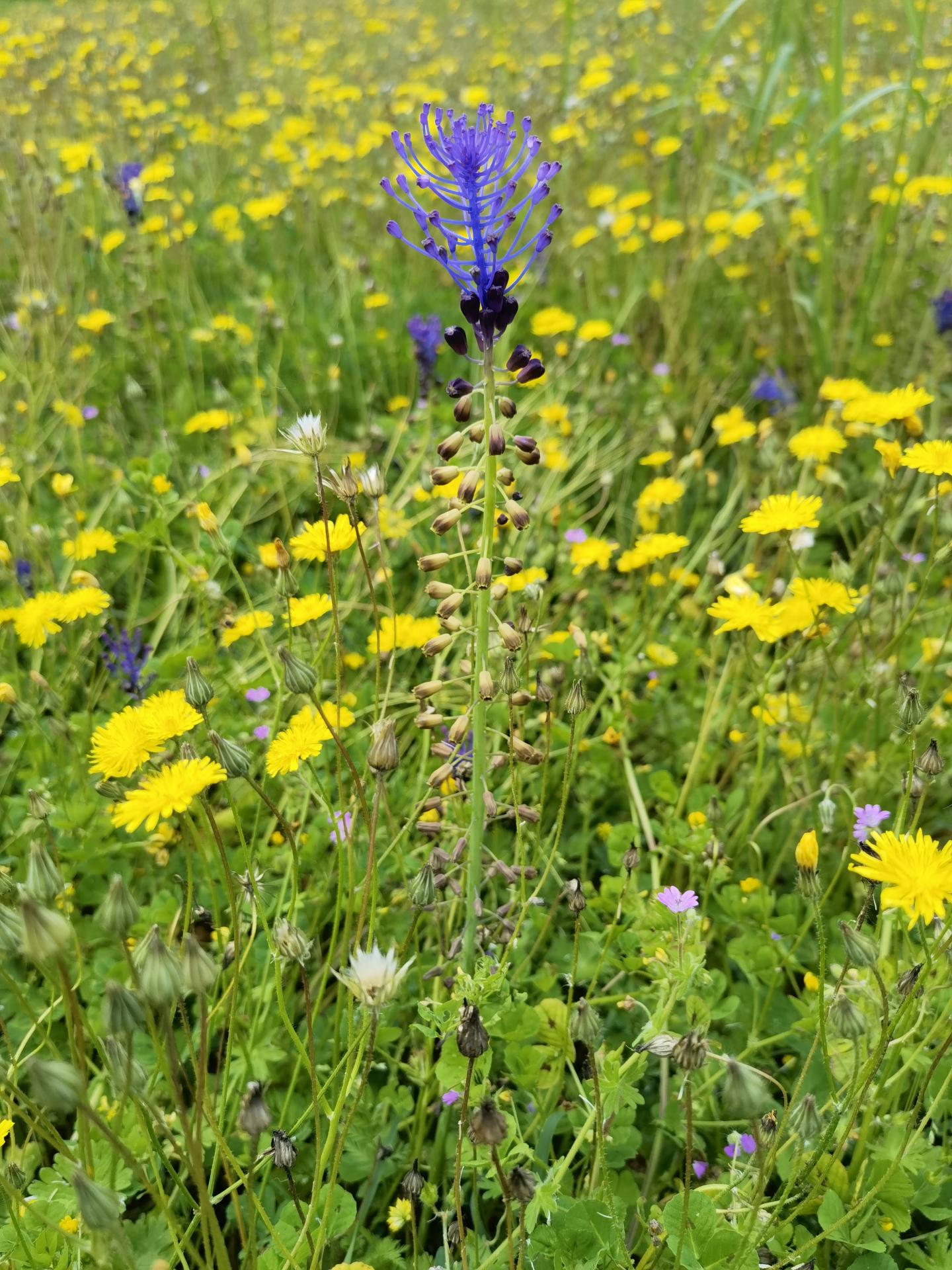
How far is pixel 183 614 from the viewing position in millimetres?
2537

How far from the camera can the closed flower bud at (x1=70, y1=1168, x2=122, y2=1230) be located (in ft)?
2.57

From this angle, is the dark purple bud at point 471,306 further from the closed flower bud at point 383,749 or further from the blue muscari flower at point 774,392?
the blue muscari flower at point 774,392

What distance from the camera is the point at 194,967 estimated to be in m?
0.87

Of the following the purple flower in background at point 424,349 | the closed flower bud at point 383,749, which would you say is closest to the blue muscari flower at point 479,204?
the closed flower bud at point 383,749

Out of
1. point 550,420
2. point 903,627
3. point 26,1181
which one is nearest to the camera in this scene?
point 26,1181

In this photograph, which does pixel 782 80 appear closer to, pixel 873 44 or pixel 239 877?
pixel 873 44

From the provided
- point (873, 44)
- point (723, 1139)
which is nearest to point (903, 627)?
point (723, 1139)

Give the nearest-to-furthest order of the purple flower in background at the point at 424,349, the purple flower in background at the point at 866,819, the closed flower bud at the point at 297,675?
the closed flower bud at the point at 297,675, the purple flower in background at the point at 866,819, the purple flower in background at the point at 424,349

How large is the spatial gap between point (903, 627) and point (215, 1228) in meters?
1.45

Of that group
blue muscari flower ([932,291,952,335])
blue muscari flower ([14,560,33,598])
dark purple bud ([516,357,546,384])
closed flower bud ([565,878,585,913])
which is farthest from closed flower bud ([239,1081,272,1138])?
blue muscari flower ([932,291,952,335])

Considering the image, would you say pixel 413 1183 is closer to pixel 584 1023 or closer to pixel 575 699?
pixel 584 1023

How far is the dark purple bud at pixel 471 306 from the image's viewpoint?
1048mm

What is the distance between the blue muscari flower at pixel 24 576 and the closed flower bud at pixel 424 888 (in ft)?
5.30

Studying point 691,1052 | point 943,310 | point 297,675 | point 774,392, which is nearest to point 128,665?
point 297,675
